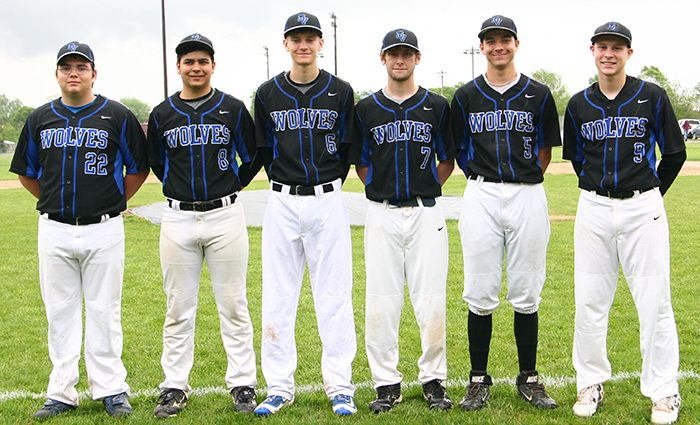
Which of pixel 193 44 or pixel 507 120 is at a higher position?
pixel 193 44

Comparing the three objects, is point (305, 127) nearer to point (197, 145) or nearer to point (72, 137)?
point (197, 145)

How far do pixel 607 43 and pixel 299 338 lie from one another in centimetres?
352

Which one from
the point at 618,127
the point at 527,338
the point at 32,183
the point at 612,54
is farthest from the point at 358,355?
the point at 612,54

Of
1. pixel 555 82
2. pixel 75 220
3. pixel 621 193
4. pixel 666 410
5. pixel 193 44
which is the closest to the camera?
pixel 666 410

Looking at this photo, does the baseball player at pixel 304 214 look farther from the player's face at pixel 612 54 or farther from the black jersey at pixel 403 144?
the player's face at pixel 612 54

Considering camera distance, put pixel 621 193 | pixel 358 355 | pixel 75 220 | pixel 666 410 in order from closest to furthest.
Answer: pixel 666 410 < pixel 621 193 < pixel 75 220 < pixel 358 355

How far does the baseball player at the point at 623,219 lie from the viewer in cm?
372

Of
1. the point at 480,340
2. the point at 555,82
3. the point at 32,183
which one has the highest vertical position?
the point at 555,82

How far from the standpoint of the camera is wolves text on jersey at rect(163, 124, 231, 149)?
3926 millimetres

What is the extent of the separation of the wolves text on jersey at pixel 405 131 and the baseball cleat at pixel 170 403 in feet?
7.21

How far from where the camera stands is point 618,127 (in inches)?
149

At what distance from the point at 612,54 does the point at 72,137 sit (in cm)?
352

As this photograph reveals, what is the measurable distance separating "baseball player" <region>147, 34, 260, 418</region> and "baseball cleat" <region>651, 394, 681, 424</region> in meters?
2.53

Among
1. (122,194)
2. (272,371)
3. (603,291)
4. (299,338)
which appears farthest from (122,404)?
(603,291)
